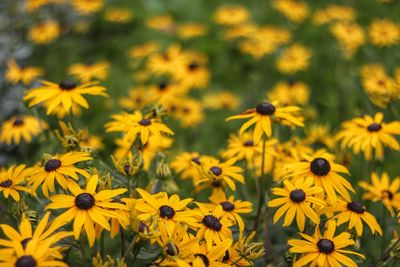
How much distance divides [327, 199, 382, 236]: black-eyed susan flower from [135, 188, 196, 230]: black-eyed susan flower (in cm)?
69

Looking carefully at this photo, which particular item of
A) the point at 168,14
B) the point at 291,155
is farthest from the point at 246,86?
the point at 291,155

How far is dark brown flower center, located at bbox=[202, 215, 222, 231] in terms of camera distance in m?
2.10

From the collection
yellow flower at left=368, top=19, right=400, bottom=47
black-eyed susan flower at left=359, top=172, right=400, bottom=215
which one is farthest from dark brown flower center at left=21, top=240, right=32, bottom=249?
yellow flower at left=368, top=19, right=400, bottom=47

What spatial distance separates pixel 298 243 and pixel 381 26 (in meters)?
4.13

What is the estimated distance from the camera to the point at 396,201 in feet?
8.93

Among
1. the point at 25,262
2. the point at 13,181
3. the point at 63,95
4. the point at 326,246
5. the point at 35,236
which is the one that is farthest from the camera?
the point at 63,95

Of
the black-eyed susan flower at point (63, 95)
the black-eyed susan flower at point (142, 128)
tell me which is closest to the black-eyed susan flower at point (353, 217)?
the black-eyed susan flower at point (142, 128)

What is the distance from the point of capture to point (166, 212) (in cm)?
205

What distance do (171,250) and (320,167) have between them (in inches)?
32.9

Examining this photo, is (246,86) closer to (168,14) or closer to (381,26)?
(381,26)

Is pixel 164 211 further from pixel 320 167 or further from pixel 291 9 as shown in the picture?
pixel 291 9

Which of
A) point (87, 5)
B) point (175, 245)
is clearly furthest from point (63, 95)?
point (87, 5)

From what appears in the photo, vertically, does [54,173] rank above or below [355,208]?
above

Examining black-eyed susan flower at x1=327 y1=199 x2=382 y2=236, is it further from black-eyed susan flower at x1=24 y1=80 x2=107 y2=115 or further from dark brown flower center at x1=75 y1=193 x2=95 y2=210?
black-eyed susan flower at x1=24 y1=80 x2=107 y2=115
